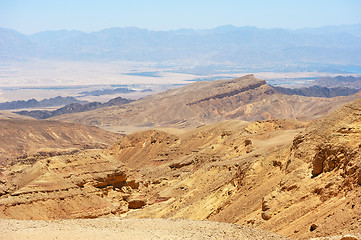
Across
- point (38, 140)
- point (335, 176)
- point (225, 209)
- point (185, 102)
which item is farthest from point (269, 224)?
point (185, 102)

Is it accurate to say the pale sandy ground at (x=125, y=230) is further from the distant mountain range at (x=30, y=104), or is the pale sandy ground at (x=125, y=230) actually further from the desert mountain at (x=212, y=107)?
the distant mountain range at (x=30, y=104)

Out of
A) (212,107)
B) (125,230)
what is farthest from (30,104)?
(125,230)

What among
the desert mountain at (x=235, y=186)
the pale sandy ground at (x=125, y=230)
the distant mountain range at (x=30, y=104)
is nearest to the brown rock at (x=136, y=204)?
the desert mountain at (x=235, y=186)

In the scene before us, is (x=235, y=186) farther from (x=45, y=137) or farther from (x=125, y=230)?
(x=45, y=137)

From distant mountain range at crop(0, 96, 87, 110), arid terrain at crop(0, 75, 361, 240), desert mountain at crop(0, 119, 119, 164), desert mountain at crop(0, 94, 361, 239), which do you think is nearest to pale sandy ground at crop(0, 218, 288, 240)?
arid terrain at crop(0, 75, 361, 240)

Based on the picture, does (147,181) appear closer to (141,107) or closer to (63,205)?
(63,205)

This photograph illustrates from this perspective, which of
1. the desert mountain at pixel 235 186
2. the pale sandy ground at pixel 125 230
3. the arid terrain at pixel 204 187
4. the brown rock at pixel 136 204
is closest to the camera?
the pale sandy ground at pixel 125 230
